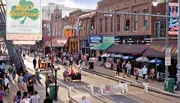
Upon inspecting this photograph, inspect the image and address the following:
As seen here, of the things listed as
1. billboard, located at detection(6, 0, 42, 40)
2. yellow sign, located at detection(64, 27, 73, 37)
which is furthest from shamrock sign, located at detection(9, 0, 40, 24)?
yellow sign, located at detection(64, 27, 73, 37)

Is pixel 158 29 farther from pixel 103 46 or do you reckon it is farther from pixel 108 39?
pixel 103 46

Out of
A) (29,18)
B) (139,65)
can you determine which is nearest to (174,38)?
(139,65)

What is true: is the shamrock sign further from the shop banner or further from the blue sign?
the blue sign

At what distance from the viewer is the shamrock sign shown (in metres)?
19.4

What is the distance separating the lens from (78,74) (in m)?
27.6

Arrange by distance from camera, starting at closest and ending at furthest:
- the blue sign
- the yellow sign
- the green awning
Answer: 1. the green awning
2. the blue sign
3. the yellow sign

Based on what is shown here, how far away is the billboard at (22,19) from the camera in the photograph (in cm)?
1936

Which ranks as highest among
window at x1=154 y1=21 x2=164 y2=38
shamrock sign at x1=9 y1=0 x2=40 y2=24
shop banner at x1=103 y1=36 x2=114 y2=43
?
shamrock sign at x1=9 y1=0 x2=40 y2=24

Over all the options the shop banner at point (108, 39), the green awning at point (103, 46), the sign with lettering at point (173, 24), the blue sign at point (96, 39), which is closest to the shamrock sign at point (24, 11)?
the sign with lettering at point (173, 24)

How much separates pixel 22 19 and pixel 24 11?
22.0 inches

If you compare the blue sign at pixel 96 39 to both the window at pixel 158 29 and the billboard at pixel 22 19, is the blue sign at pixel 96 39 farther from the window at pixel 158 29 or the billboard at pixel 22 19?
the billboard at pixel 22 19

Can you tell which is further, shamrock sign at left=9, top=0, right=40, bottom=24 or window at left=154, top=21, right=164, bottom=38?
window at left=154, top=21, right=164, bottom=38

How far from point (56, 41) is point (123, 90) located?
4964 centimetres

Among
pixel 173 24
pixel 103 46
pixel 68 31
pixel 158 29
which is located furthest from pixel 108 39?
pixel 68 31
